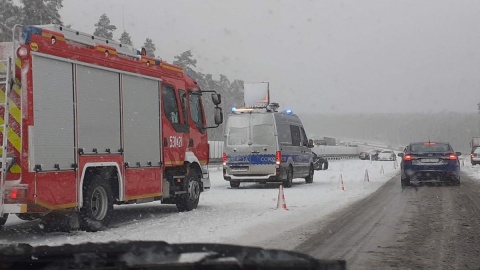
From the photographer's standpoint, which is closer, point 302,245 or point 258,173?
point 302,245

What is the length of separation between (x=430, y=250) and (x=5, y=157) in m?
6.11

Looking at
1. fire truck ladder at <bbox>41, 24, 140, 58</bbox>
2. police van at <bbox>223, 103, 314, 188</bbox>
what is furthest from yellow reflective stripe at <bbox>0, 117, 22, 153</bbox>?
police van at <bbox>223, 103, 314, 188</bbox>

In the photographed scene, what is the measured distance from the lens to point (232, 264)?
8.69ft

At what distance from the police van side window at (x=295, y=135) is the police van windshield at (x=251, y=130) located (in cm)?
194

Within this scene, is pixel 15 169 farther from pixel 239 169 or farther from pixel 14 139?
pixel 239 169

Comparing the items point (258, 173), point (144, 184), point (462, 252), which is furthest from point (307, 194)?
point (462, 252)

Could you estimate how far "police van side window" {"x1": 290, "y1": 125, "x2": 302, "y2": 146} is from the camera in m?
22.4

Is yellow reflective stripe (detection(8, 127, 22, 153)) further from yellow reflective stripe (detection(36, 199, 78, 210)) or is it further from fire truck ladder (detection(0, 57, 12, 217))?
yellow reflective stripe (detection(36, 199, 78, 210))

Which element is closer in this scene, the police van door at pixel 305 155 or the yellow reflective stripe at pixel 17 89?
the yellow reflective stripe at pixel 17 89

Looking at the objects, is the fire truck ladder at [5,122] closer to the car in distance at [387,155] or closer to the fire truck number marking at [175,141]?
the fire truck number marking at [175,141]

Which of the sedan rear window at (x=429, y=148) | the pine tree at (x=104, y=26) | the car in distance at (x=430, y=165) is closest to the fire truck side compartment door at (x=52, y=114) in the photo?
the car in distance at (x=430, y=165)

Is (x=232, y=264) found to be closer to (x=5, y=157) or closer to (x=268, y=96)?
(x=5, y=157)

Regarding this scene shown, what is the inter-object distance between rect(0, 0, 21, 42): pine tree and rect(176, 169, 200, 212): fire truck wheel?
34227 millimetres

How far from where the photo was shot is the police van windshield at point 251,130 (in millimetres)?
20578
